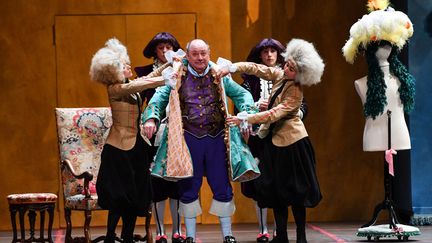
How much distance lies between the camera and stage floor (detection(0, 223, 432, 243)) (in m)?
7.38

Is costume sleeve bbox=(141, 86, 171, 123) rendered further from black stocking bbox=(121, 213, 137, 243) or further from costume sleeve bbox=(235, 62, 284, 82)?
black stocking bbox=(121, 213, 137, 243)

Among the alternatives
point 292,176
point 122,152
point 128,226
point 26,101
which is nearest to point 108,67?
point 122,152

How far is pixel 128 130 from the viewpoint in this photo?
6.41m

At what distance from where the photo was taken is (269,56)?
730 centimetres

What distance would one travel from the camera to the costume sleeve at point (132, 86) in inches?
249

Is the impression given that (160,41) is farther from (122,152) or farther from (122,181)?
(122,181)

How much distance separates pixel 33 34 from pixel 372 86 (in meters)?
3.73

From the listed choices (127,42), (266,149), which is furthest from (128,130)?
(127,42)

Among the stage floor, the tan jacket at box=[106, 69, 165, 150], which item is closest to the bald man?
the tan jacket at box=[106, 69, 165, 150]

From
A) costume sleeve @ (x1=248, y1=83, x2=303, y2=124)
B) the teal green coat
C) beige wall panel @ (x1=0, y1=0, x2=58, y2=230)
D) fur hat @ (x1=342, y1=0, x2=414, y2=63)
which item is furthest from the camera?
beige wall panel @ (x1=0, y1=0, x2=58, y2=230)

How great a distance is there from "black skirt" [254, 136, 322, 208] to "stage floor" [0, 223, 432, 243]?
981 mm

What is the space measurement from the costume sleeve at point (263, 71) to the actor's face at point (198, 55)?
283 millimetres

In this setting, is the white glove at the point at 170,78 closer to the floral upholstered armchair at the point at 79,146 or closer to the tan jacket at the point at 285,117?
the tan jacket at the point at 285,117

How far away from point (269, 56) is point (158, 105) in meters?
1.14
